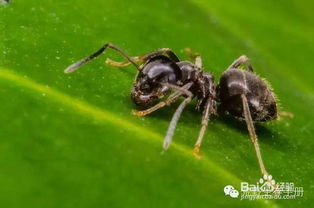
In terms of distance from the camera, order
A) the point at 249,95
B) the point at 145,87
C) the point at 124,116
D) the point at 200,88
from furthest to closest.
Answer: the point at 200,88 → the point at 249,95 → the point at 145,87 → the point at 124,116

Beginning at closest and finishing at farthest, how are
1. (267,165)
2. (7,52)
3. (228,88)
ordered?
(7,52) → (267,165) → (228,88)

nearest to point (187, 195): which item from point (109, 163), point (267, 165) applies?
point (109, 163)

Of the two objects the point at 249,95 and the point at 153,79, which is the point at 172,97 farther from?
the point at 249,95

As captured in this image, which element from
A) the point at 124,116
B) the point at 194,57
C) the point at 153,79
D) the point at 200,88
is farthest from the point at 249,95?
the point at 124,116

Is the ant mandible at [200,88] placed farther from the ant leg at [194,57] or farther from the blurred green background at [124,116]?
the blurred green background at [124,116]

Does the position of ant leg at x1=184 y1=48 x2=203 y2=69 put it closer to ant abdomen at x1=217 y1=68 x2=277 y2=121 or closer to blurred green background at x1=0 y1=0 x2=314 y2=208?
blurred green background at x1=0 y1=0 x2=314 y2=208

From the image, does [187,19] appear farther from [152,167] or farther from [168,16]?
[152,167]

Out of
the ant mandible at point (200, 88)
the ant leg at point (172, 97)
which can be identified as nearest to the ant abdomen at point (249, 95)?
the ant mandible at point (200, 88)

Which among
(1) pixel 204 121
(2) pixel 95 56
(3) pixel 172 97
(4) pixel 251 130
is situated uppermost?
(2) pixel 95 56
